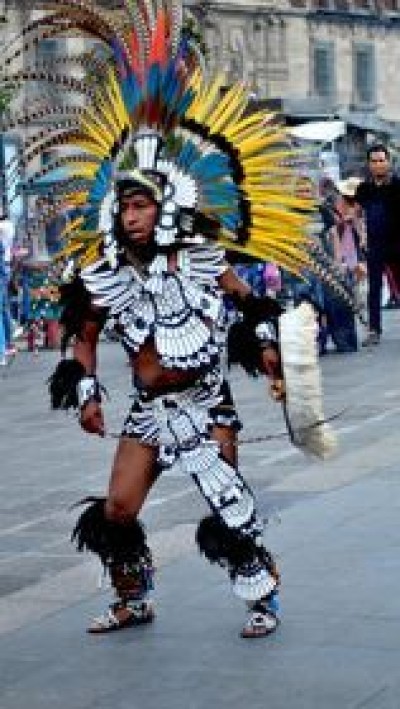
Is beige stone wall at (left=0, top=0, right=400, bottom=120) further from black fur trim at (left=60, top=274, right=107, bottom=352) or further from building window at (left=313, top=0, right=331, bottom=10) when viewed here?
black fur trim at (left=60, top=274, right=107, bottom=352)

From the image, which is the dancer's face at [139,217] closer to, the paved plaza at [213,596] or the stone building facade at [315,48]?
the paved plaza at [213,596]

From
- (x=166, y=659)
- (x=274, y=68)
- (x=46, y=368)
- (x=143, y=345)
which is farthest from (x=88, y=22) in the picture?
(x=274, y=68)

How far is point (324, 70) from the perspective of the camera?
56562 millimetres

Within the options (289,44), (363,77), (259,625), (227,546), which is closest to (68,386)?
(227,546)

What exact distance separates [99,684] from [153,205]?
5.58 feet

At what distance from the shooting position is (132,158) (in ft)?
21.9

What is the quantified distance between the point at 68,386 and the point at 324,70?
166 ft

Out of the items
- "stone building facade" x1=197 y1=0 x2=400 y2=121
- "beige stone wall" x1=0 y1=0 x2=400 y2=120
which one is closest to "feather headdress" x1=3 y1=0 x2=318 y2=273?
"beige stone wall" x1=0 y1=0 x2=400 y2=120

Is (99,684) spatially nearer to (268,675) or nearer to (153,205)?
(268,675)

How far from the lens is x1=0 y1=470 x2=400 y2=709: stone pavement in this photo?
18.7 feet

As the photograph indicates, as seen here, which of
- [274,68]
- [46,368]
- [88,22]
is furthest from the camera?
[274,68]

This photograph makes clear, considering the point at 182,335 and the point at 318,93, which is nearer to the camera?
the point at 182,335

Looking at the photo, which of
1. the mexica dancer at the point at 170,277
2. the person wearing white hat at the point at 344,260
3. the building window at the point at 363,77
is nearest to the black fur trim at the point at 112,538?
the mexica dancer at the point at 170,277

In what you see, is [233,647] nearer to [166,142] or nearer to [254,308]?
[254,308]
